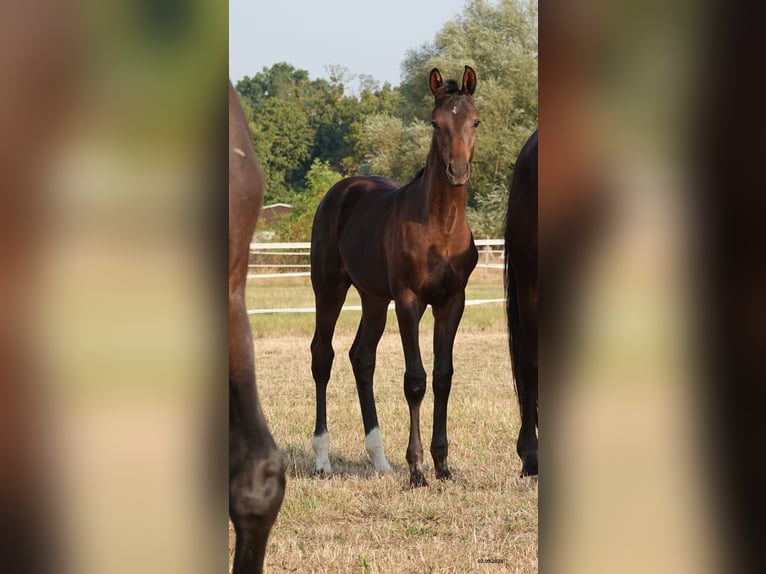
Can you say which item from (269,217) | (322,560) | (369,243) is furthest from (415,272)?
(269,217)

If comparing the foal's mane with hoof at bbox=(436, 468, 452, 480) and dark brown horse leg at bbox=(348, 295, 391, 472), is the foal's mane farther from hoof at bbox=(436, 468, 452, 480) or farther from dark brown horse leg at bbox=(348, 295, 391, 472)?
hoof at bbox=(436, 468, 452, 480)

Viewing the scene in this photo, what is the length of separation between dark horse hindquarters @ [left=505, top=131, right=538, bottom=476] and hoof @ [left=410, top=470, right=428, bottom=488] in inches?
20.0

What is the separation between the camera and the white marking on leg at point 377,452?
5.15 metres

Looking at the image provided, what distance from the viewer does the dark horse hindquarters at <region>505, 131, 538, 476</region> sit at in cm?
494

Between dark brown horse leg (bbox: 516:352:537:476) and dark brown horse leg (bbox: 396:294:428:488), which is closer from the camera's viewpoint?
dark brown horse leg (bbox: 516:352:537:476)

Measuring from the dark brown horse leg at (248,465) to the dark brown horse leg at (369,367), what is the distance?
3.82 metres

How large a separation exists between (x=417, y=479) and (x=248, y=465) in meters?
3.61

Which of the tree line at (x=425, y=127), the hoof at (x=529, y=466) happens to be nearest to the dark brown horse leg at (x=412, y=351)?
the hoof at (x=529, y=466)

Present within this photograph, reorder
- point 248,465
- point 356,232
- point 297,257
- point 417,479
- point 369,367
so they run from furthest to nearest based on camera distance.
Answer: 1. point 297,257
2. point 356,232
3. point 369,367
4. point 417,479
5. point 248,465

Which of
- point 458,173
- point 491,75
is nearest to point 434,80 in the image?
point 458,173

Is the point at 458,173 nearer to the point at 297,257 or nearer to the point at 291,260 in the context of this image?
the point at 291,260

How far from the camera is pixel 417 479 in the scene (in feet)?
16.0

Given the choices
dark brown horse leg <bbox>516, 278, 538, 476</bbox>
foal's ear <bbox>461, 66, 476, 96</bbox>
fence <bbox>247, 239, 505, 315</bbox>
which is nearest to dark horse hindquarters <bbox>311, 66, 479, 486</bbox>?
foal's ear <bbox>461, 66, 476, 96</bbox>
